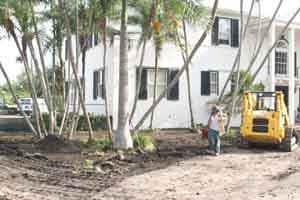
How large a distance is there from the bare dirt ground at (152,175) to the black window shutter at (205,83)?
30.3ft

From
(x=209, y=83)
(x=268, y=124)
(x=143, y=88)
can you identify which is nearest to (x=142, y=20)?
(x=143, y=88)

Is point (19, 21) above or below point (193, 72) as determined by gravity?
above

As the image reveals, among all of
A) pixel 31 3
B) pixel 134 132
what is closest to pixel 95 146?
pixel 134 132

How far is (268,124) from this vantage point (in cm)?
1484

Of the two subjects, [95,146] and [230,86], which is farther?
[230,86]

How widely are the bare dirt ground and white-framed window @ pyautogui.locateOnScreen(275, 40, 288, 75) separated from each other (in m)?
13.6

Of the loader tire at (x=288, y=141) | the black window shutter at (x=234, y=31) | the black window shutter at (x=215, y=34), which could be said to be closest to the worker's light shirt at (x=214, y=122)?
the loader tire at (x=288, y=141)

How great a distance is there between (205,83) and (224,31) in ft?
10.9

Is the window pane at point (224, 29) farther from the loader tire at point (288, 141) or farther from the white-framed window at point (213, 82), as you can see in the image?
the loader tire at point (288, 141)

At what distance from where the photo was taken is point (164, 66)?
23.1 meters

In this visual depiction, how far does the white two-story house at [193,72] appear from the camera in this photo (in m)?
22.4

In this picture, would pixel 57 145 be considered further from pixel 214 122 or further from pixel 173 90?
pixel 173 90

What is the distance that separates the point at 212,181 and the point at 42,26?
1075 centimetres

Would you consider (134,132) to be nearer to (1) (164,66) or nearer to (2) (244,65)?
(1) (164,66)
